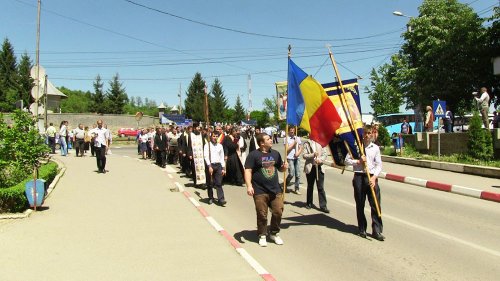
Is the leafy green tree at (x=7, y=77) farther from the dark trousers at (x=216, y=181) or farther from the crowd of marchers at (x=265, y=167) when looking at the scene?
the dark trousers at (x=216, y=181)

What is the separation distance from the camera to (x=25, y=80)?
6081 centimetres

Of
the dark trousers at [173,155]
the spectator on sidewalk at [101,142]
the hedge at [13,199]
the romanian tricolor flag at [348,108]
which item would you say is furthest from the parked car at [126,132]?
the romanian tricolor flag at [348,108]

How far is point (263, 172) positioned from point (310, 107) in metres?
1.85

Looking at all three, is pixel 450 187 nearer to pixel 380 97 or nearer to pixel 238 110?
pixel 380 97

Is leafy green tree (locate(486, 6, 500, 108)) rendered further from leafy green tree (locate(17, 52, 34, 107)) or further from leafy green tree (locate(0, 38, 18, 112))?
leafy green tree (locate(0, 38, 18, 112))

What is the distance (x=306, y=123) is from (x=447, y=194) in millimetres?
5925

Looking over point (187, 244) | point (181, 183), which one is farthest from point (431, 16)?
point (187, 244)

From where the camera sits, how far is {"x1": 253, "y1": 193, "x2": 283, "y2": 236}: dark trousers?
6.43 metres

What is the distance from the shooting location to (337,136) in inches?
297

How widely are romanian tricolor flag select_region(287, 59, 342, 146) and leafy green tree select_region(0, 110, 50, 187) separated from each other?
5695mm

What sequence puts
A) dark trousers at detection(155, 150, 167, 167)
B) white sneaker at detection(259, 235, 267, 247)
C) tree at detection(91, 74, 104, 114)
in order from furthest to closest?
1. tree at detection(91, 74, 104, 114)
2. dark trousers at detection(155, 150, 167, 167)
3. white sneaker at detection(259, 235, 267, 247)

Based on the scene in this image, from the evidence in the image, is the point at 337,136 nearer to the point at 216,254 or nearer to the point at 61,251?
the point at 216,254

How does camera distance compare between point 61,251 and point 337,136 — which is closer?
point 61,251

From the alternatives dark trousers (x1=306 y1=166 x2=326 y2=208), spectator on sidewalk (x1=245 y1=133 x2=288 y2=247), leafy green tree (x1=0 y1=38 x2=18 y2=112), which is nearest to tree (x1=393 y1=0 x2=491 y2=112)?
dark trousers (x1=306 y1=166 x2=326 y2=208)
